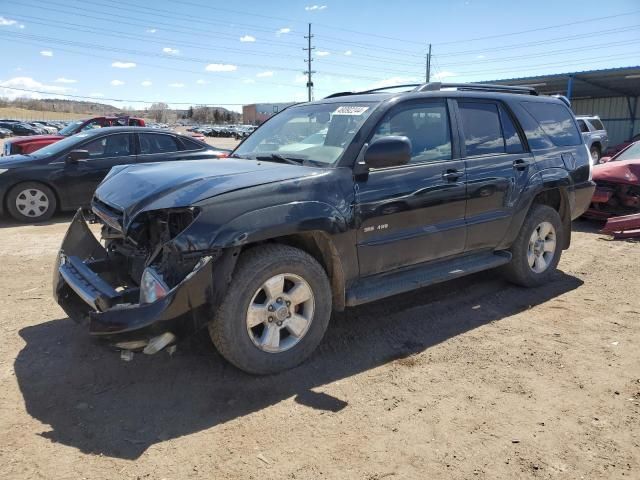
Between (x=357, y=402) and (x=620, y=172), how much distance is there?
7.06 m

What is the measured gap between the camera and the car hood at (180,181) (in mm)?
3215

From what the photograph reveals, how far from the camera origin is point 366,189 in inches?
148

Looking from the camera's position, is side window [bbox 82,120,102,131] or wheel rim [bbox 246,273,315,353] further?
side window [bbox 82,120,102,131]

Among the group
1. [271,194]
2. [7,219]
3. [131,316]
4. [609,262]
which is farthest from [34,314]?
[609,262]

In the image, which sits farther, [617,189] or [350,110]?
[617,189]

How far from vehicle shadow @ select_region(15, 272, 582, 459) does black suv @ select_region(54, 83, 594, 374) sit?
0.24 meters

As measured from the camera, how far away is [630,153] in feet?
29.7

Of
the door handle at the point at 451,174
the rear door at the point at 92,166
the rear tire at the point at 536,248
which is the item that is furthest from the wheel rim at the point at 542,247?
the rear door at the point at 92,166

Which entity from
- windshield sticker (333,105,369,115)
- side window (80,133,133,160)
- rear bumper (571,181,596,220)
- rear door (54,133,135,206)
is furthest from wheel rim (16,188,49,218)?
rear bumper (571,181,596,220)

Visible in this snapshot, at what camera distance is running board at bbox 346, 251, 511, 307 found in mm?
3852

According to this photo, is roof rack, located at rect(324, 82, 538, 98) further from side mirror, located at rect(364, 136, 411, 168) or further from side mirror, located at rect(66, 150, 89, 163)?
side mirror, located at rect(66, 150, 89, 163)

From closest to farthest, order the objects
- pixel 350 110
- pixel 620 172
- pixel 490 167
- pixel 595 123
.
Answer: pixel 350 110
pixel 490 167
pixel 620 172
pixel 595 123

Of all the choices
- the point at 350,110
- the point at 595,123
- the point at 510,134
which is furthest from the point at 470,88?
the point at 595,123

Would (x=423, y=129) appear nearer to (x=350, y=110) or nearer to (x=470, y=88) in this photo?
(x=350, y=110)
